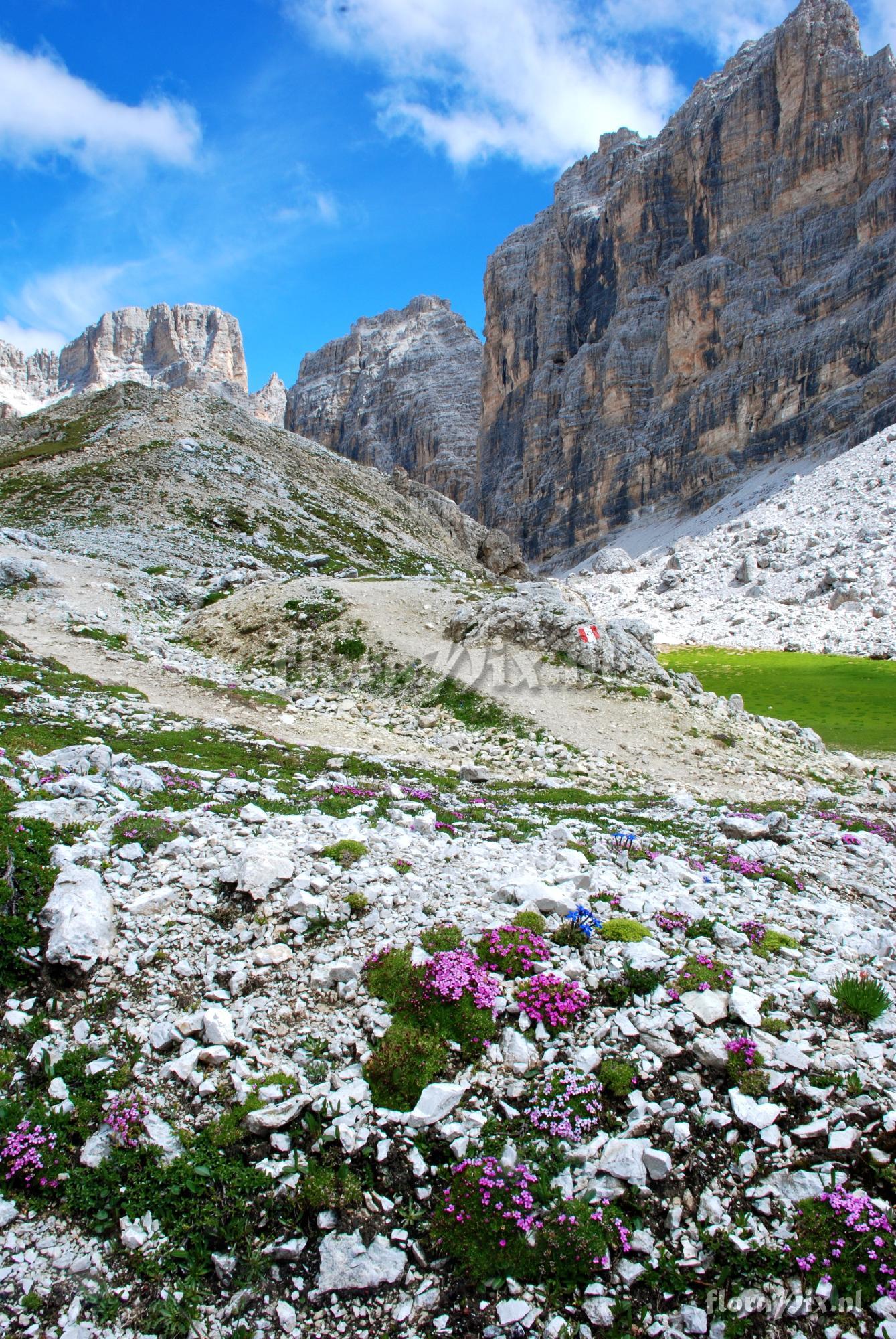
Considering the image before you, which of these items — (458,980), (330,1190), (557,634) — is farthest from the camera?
(557,634)

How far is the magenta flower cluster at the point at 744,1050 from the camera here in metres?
7.28

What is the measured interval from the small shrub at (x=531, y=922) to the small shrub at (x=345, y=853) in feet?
9.58

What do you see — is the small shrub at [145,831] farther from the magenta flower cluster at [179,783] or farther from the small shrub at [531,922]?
the small shrub at [531,922]

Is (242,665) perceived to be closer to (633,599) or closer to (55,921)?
(55,921)

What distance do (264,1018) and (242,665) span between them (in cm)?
2505

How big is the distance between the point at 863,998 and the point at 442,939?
17.0ft

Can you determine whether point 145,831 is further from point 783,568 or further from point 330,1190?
point 783,568

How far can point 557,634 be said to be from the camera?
100 feet

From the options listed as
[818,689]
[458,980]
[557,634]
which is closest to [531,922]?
[458,980]

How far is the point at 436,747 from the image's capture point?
2325 centimetres

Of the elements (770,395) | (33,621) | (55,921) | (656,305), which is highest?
(656,305)

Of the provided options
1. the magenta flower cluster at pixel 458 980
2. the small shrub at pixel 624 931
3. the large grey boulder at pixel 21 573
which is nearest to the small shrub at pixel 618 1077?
the magenta flower cluster at pixel 458 980

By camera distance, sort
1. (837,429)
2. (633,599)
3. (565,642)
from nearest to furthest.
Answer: (565,642), (633,599), (837,429)

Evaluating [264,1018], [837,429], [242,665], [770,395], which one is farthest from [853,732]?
[770,395]
